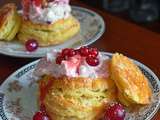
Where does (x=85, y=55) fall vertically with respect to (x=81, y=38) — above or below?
above

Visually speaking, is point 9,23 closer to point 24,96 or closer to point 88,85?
point 24,96

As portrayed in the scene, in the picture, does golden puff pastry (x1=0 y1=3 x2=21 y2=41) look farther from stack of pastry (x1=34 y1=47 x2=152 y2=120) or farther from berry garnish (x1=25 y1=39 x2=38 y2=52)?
stack of pastry (x1=34 y1=47 x2=152 y2=120)

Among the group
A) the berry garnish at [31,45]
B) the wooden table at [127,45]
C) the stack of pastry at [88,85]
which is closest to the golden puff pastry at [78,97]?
the stack of pastry at [88,85]

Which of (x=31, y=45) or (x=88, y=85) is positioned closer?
(x=88, y=85)

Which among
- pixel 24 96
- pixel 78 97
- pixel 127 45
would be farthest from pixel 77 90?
pixel 127 45

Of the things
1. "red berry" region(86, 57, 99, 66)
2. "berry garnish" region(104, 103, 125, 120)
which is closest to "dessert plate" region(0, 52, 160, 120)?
"berry garnish" region(104, 103, 125, 120)
